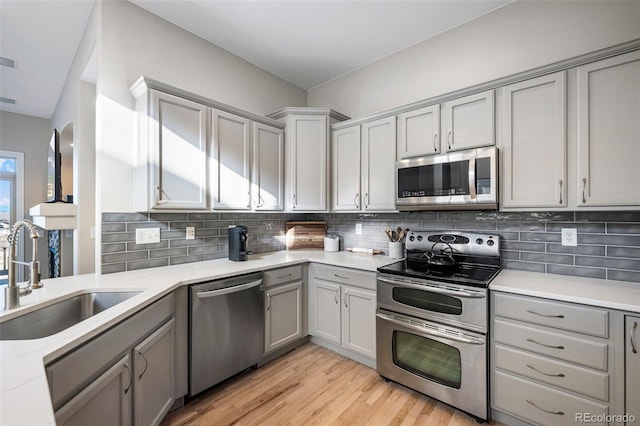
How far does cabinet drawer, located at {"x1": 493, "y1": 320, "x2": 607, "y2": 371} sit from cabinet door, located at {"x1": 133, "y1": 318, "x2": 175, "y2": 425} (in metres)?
2.06

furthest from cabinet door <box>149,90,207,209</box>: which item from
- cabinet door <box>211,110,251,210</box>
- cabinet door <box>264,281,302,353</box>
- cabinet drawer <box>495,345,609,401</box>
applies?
cabinet drawer <box>495,345,609,401</box>

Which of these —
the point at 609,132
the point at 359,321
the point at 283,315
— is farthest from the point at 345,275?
the point at 609,132

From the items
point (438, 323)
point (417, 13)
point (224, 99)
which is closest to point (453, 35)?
point (417, 13)

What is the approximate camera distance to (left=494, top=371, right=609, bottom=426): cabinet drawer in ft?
5.06

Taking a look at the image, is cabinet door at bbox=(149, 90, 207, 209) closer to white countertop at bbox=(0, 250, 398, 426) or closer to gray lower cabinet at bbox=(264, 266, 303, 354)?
white countertop at bbox=(0, 250, 398, 426)

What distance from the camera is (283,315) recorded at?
2590 millimetres

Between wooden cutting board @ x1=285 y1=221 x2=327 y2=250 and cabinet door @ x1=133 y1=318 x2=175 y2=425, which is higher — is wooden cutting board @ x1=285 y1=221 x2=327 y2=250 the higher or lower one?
the higher one

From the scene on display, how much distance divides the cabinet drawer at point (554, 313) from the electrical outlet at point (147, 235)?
255 cm

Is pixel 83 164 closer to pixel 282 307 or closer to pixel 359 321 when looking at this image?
pixel 282 307

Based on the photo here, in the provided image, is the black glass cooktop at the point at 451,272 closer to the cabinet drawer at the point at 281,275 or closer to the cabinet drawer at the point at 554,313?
the cabinet drawer at the point at 554,313

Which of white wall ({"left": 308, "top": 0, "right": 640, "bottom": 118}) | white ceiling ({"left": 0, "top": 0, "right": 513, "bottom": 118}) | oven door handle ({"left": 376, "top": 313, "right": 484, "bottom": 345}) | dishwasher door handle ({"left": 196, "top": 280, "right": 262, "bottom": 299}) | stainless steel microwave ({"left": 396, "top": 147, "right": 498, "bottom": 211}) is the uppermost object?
white ceiling ({"left": 0, "top": 0, "right": 513, "bottom": 118})

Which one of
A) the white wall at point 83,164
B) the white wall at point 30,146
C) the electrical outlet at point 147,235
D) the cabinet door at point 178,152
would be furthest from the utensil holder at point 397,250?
the white wall at point 30,146

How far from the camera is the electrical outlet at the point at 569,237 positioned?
6.59ft

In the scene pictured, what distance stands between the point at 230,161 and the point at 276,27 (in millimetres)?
1287
